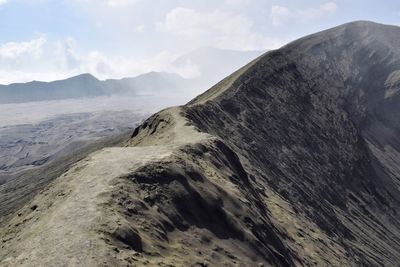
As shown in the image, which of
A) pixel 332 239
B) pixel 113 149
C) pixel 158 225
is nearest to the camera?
pixel 158 225

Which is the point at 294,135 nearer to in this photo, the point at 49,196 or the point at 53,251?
the point at 49,196

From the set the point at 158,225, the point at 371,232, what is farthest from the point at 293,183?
the point at 158,225

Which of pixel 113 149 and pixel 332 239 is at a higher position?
pixel 113 149

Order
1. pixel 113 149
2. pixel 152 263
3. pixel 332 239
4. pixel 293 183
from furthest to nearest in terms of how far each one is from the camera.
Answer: pixel 293 183 → pixel 332 239 → pixel 113 149 → pixel 152 263

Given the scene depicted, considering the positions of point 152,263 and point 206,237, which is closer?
point 152,263

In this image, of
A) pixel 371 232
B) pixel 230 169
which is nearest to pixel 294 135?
pixel 371 232

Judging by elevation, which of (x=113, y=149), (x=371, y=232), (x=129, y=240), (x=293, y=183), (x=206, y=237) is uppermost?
(x=113, y=149)

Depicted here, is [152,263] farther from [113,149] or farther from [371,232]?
[371,232]
